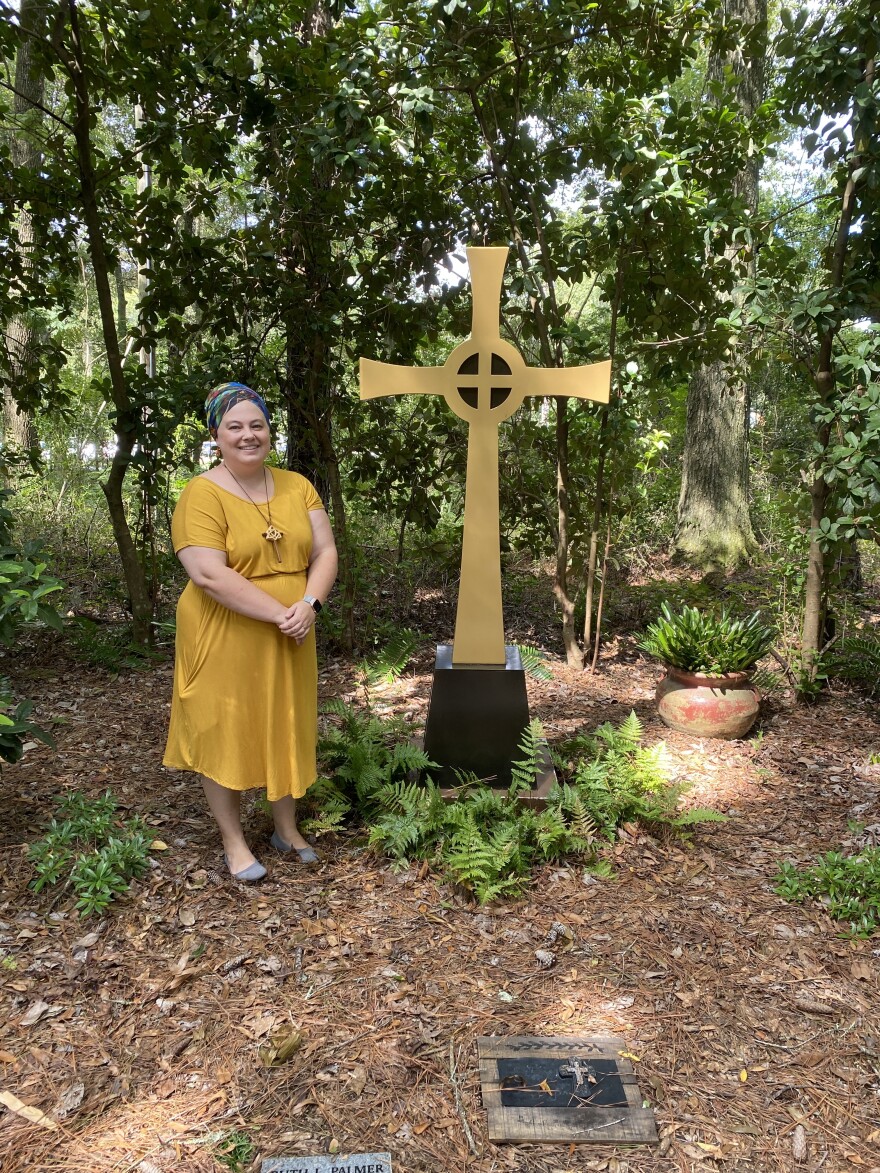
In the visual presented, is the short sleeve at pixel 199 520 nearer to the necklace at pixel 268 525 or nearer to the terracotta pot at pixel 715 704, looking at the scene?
the necklace at pixel 268 525

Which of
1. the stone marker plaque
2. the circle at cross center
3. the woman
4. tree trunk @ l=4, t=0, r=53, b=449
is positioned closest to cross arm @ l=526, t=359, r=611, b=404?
the circle at cross center

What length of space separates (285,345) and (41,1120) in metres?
4.60

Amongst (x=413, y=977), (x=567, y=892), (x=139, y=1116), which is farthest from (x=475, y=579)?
(x=139, y=1116)

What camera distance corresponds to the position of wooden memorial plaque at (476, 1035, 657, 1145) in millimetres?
2020

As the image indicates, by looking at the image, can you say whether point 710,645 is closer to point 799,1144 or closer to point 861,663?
point 861,663

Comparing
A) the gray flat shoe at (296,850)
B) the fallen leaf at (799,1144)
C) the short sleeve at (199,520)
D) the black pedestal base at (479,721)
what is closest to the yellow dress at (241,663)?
the short sleeve at (199,520)

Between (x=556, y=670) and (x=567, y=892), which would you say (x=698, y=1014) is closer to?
(x=567, y=892)

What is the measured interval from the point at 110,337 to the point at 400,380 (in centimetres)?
280

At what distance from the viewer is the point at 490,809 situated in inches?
128

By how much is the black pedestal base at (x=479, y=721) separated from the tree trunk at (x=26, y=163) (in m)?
3.92

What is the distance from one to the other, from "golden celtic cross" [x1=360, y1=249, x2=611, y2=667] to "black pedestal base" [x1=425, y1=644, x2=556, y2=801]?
8cm

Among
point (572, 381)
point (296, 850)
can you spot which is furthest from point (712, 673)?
point (296, 850)

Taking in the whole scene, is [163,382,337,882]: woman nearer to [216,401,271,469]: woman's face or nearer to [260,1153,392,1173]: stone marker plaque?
[216,401,271,469]: woman's face

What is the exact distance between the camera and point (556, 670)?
5.60m
